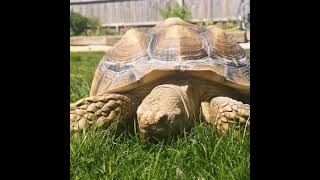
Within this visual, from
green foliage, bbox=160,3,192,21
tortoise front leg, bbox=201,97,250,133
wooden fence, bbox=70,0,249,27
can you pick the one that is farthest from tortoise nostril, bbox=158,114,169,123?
green foliage, bbox=160,3,192,21

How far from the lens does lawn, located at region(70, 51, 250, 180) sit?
1.38 metres

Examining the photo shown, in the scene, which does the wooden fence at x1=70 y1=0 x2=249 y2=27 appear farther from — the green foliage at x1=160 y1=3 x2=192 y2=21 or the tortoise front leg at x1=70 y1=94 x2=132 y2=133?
the tortoise front leg at x1=70 y1=94 x2=132 y2=133

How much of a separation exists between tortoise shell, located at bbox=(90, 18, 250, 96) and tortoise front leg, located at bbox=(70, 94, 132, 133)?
8 centimetres

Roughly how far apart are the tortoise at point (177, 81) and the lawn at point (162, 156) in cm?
7

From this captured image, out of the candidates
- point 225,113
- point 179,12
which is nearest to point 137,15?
point 179,12

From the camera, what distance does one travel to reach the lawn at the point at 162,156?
1376 mm

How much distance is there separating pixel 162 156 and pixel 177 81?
376 millimetres

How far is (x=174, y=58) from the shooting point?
5.93ft

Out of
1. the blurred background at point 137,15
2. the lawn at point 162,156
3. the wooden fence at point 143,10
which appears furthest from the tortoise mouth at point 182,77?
the wooden fence at point 143,10

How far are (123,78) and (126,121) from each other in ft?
0.55
